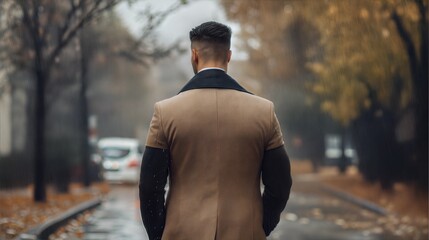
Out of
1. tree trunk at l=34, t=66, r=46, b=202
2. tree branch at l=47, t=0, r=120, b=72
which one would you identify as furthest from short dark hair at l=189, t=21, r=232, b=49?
tree trunk at l=34, t=66, r=46, b=202

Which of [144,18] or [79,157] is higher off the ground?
[144,18]

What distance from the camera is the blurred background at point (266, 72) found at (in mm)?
17609

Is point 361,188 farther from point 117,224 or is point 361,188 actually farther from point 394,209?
point 117,224

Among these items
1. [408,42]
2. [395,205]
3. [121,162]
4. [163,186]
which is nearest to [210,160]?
[163,186]

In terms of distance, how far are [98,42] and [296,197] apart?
743 centimetres

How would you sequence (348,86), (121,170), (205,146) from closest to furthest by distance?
(205,146)
(348,86)
(121,170)

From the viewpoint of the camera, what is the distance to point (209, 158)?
3.71 meters

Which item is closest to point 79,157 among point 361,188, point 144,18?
point 361,188

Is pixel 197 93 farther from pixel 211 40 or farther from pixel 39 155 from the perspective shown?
pixel 39 155

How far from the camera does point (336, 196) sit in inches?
1043

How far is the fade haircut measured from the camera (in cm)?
379

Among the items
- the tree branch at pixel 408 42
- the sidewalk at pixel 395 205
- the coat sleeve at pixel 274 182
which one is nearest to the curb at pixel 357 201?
the sidewalk at pixel 395 205

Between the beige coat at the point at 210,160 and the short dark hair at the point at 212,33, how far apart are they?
0.26m

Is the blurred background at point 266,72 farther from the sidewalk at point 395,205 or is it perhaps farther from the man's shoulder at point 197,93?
the man's shoulder at point 197,93
